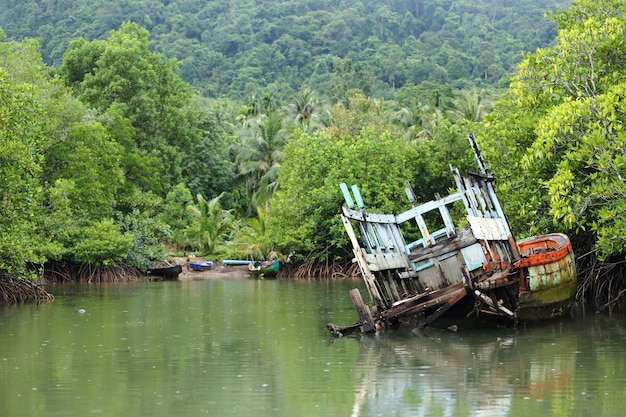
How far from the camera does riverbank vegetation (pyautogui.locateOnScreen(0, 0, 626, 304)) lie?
21891 millimetres

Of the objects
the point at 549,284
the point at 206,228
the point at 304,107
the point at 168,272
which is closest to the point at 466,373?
the point at 549,284

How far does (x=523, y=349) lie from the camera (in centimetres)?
1794

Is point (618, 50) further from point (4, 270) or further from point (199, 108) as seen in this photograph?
point (199, 108)

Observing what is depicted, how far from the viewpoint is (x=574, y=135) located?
68.1ft

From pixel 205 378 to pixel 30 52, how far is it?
29.2 metres

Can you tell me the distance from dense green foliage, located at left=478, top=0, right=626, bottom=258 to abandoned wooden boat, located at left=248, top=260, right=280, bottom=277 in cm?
2272

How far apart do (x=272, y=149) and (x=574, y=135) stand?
139 feet

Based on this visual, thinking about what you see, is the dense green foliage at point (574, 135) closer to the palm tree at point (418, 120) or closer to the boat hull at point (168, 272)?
the boat hull at point (168, 272)

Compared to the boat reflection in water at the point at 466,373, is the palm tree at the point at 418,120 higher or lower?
higher

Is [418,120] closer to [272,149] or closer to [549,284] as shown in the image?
[272,149]

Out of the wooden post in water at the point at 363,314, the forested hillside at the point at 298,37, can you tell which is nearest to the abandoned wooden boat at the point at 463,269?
the wooden post in water at the point at 363,314

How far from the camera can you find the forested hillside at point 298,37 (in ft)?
345

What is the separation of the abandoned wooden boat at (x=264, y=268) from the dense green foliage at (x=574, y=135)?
22.7m

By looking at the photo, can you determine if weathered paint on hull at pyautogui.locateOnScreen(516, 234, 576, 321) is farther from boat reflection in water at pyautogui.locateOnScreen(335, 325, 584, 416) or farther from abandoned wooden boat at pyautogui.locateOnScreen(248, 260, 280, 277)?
abandoned wooden boat at pyautogui.locateOnScreen(248, 260, 280, 277)
